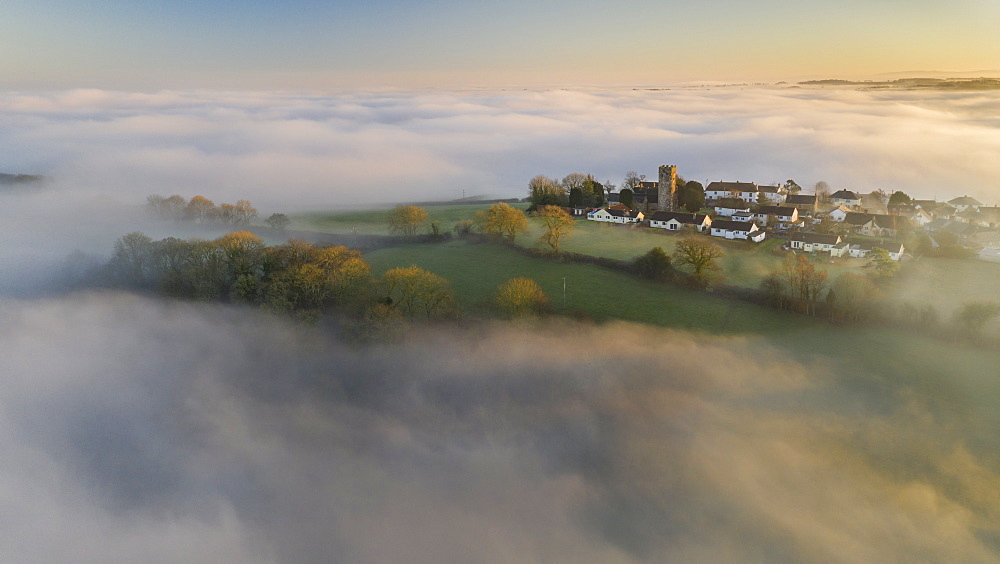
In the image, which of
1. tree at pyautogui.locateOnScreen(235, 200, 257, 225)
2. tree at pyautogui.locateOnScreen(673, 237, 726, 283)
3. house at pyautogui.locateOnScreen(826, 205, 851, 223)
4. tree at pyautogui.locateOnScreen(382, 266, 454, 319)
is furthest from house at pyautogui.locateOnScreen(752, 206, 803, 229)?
tree at pyautogui.locateOnScreen(235, 200, 257, 225)

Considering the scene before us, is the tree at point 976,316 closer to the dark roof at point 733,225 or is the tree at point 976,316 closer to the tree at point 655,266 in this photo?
the tree at point 655,266

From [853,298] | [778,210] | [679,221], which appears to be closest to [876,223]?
[778,210]

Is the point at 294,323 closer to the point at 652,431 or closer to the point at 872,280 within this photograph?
the point at 652,431

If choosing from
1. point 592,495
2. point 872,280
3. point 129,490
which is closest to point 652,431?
point 592,495

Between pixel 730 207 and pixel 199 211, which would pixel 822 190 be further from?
pixel 199 211

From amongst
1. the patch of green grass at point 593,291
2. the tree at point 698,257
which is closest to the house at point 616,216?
the patch of green grass at point 593,291
